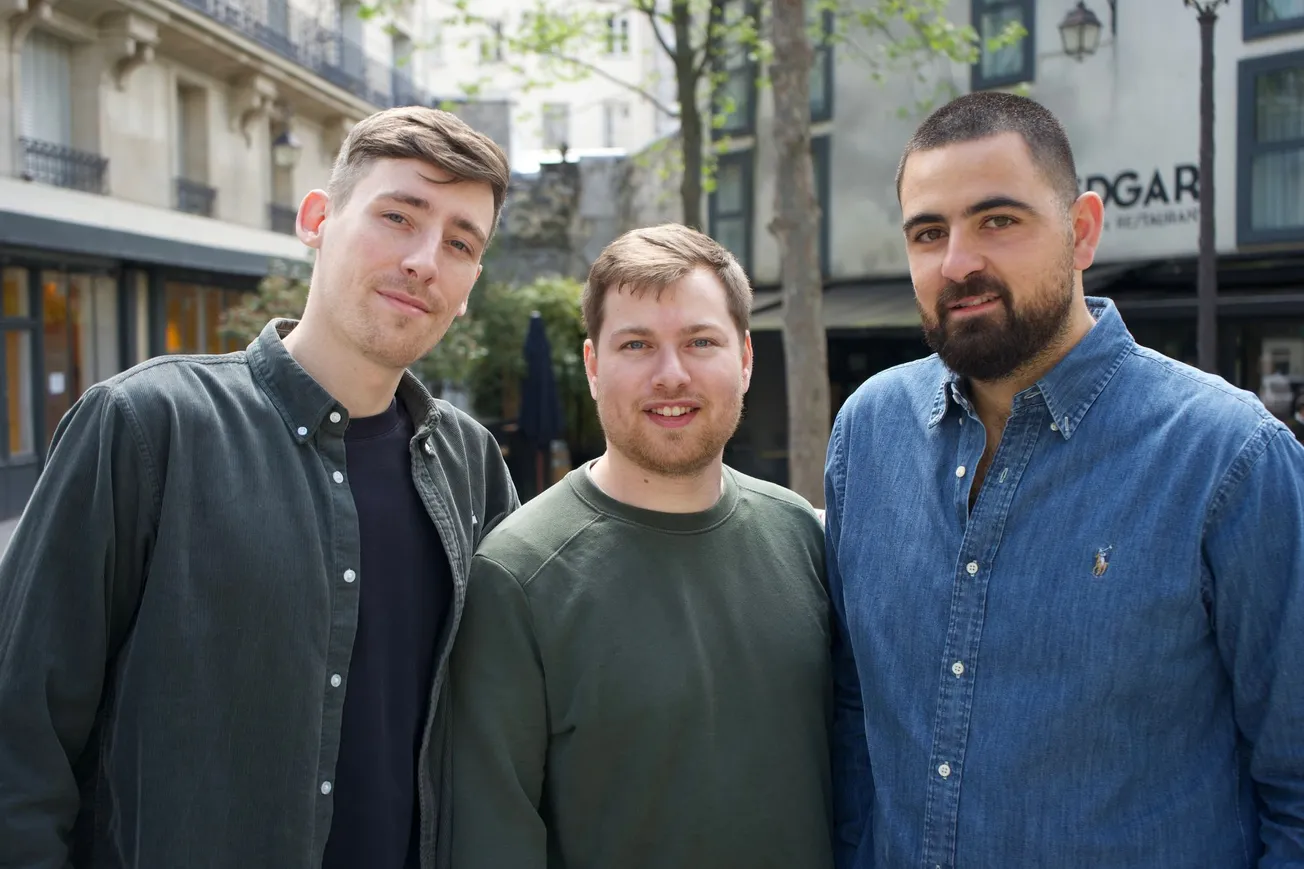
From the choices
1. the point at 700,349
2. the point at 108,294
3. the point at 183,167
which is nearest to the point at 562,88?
the point at 183,167

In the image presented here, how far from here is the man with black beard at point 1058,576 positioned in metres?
1.98

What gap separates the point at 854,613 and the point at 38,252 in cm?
1566

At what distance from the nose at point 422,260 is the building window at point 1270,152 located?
1259 centimetres

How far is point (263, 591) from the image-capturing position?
218 cm

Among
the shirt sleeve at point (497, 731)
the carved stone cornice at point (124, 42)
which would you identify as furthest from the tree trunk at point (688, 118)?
the shirt sleeve at point (497, 731)

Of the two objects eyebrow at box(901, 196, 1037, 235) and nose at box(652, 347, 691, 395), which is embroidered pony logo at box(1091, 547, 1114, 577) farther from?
nose at box(652, 347, 691, 395)

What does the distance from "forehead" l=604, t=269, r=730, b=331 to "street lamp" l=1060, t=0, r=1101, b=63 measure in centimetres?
1214

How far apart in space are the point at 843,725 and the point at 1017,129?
1344 mm

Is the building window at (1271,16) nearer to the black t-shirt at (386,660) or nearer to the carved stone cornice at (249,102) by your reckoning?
the black t-shirt at (386,660)

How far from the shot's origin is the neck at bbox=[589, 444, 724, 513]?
251 cm

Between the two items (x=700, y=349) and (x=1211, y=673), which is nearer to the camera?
(x=1211, y=673)

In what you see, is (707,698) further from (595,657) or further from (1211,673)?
(1211,673)

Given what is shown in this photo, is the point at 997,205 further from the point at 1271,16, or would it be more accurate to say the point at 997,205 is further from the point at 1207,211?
the point at 1271,16

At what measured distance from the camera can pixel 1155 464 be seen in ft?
6.70
